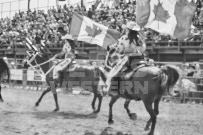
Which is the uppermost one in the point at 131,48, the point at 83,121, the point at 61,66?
the point at 131,48

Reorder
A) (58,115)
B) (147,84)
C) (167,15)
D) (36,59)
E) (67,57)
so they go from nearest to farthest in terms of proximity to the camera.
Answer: (147,84) < (58,115) < (67,57) < (36,59) < (167,15)

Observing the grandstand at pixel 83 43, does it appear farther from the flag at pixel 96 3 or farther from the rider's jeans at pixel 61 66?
the rider's jeans at pixel 61 66

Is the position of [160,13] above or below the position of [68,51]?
above

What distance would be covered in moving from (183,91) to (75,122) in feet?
23.0

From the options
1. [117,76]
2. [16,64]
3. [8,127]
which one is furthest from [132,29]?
[16,64]

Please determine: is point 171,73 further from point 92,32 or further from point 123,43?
point 92,32

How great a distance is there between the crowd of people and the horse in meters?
9.79

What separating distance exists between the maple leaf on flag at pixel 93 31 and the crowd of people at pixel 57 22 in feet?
9.08

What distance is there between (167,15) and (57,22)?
13075mm

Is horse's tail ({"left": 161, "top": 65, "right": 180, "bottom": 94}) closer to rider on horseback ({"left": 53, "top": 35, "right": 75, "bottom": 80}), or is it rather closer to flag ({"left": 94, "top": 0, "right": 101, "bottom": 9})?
rider on horseback ({"left": 53, "top": 35, "right": 75, "bottom": 80})

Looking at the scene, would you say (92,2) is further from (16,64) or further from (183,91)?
(183,91)

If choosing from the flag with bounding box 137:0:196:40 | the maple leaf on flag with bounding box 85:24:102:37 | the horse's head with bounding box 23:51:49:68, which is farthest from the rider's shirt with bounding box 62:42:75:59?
the maple leaf on flag with bounding box 85:24:102:37

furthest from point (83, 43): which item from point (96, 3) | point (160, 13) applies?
point (160, 13)

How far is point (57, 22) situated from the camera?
79.0ft
